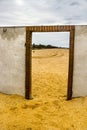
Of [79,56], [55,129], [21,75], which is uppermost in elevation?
[79,56]

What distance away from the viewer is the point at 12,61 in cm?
871

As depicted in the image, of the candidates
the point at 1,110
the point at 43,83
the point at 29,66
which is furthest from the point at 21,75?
the point at 43,83

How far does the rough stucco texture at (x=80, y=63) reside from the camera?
301 inches

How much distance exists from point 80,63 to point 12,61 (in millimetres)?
2445

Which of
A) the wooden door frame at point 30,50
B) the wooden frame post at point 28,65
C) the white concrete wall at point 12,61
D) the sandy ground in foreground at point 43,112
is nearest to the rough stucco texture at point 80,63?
the wooden door frame at point 30,50

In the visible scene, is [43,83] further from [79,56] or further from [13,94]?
[79,56]

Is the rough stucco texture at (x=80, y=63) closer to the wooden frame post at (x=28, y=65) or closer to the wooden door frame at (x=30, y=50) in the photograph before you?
the wooden door frame at (x=30, y=50)

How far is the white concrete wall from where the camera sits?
8.46 metres

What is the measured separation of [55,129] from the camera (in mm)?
6141

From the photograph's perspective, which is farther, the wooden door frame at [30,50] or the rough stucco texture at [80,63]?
the wooden door frame at [30,50]

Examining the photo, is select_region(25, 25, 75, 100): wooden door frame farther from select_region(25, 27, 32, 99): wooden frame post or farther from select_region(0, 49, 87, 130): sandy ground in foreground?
select_region(0, 49, 87, 130): sandy ground in foreground

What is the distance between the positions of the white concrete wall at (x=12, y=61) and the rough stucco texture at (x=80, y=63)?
1.83 metres

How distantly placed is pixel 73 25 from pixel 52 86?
12.2 ft

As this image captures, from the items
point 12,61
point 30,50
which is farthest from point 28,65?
point 12,61
